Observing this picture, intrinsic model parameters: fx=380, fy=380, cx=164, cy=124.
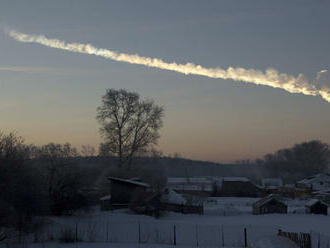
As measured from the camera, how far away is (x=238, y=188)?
248 ft

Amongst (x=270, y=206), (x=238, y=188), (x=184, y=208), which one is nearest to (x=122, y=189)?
(x=184, y=208)

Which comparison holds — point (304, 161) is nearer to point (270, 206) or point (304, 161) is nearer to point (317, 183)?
point (317, 183)

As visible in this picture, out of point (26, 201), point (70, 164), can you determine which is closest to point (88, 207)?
point (70, 164)

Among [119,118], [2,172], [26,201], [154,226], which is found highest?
[119,118]

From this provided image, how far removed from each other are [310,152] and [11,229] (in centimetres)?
12404

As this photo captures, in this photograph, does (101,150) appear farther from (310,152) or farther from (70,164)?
(310,152)

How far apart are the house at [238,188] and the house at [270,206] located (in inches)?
1180

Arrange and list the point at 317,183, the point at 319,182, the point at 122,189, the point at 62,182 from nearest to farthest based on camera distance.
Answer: the point at 62,182
the point at 122,189
the point at 317,183
the point at 319,182

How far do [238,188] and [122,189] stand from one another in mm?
38592

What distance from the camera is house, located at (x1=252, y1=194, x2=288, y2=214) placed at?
4453 cm

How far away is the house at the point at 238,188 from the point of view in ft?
248

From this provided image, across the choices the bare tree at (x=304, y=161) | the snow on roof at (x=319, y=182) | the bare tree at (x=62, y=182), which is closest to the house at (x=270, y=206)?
the bare tree at (x=62, y=182)

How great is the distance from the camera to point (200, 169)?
194625mm

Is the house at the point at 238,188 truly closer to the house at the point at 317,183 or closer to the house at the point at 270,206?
the house at the point at 317,183
